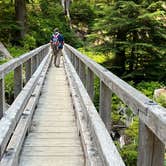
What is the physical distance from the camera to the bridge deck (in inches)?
195

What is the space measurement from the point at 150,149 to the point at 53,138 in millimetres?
3370

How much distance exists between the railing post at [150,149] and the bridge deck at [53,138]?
6.96ft

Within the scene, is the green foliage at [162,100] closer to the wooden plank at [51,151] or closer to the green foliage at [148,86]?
the green foliage at [148,86]

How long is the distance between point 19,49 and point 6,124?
22570 mm

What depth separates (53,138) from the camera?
593 cm

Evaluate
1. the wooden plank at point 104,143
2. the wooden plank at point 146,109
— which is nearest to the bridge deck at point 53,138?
the wooden plank at point 104,143

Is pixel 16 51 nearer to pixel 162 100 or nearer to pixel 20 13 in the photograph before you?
pixel 20 13

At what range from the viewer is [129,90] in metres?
3.42

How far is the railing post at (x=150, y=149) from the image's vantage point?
2.67 metres

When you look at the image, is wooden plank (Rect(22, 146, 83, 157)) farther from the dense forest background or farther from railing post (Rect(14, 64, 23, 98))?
the dense forest background

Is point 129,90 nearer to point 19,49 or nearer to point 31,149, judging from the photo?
point 31,149

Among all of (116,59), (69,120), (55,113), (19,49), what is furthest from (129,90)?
(19,49)

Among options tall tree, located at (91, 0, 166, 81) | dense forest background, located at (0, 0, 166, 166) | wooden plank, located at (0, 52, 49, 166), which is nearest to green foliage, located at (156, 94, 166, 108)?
dense forest background, located at (0, 0, 166, 166)

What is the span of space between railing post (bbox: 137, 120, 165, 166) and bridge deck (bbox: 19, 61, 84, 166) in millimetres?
2121
